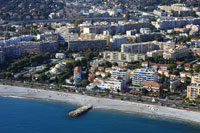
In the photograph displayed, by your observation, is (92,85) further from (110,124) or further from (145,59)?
(145,59)

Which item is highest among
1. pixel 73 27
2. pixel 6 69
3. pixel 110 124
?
pixel 73 27

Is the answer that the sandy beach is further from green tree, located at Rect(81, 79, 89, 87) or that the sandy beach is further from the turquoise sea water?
green tree, located at Rect(81, 79, 89, 87)

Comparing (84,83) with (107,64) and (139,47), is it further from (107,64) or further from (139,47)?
(139,47)

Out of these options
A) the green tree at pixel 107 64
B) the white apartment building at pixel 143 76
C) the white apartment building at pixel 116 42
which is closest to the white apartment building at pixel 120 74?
the white apartment building at pixel 143 76

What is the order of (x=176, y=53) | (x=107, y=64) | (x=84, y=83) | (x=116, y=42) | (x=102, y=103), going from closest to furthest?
1. (x=102, y=103)
2. (x=84, y=83)
3. (x=107, y=64)
4. (x=176, y=53)
5. (x=116, y=42)

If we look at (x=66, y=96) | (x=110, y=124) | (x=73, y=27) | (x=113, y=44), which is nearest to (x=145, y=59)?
(x=113, y=44)

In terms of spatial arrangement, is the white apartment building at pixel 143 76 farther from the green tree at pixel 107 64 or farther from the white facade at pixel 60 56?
the white facade at pixel 60 56

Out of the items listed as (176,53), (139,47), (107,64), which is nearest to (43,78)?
(107,64)
